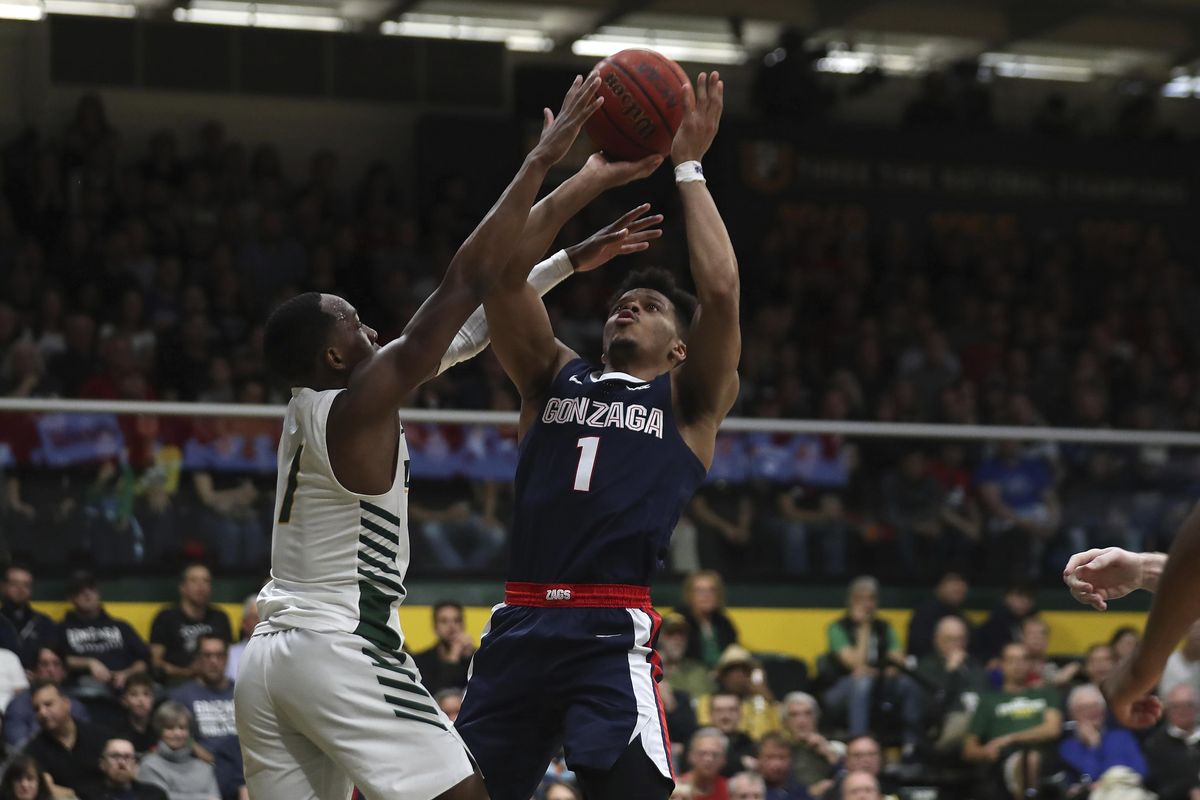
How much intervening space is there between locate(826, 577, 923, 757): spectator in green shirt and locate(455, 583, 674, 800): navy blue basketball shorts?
521 cm

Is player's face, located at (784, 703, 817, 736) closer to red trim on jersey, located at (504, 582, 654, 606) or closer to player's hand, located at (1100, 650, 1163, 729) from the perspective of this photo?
red trim on jersey, located at (504, 582, 654, 606)

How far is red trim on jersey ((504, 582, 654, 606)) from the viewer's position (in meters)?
5.27

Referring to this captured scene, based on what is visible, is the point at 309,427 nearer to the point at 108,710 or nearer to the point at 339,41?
the point at 108,710

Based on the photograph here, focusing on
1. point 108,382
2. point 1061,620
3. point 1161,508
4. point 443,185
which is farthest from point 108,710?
point 443,185

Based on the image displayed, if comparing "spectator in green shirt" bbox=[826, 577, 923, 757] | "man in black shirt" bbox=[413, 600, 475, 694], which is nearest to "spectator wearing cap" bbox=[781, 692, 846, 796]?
"spectator in green shirt" bbox=[826, 577, 923, 757]

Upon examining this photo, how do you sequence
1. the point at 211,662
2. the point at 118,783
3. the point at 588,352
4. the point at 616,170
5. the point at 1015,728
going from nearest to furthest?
the point at 616,170 → the point at 118,783 → the point at 211,662 → the point at 1015,728 → the point at 588,352

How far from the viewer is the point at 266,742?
15.6 feet

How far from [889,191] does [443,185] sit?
5.11 metres

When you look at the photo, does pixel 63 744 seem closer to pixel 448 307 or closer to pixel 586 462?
pixel 586 462

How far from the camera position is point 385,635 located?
4777 mm

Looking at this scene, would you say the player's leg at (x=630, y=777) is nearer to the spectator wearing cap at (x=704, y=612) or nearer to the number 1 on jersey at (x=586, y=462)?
the number 1 on jersey at (x=586, y=462)

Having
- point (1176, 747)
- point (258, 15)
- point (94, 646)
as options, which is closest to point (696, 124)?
point (94, 646)

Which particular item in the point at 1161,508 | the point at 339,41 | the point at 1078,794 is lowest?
the point at 1078,794

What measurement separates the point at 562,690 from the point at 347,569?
81 cm
